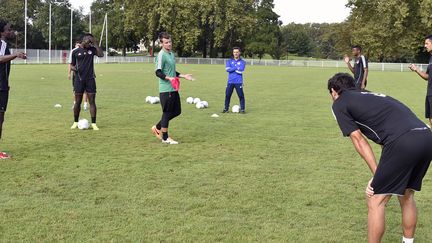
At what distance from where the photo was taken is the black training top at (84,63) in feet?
35.3

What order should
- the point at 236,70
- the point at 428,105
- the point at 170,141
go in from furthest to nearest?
the point at 236,70
the point at 428,105
the point at 170,141

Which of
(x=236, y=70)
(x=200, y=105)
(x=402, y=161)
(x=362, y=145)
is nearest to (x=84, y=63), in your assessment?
(x=236, y=70)

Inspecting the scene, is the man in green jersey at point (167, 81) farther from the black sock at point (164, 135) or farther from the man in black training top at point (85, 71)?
the man in black training top at point (85, 71)

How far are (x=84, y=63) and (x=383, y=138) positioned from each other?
8248 millimetres

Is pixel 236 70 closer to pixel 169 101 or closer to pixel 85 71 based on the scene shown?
pixel 85 71

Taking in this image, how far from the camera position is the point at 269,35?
296 feet

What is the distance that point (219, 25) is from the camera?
72.8 meters

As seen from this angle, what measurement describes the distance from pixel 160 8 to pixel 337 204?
222 ft

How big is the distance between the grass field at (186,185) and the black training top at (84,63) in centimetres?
126

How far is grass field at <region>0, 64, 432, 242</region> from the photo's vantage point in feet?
15.7

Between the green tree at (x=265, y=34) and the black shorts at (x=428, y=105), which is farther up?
the green tree at (x=265, y=34)

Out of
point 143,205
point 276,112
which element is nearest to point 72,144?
point 143,205

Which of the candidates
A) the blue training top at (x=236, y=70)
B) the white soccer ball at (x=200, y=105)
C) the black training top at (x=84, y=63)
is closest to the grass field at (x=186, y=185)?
the black training top at (x=84, y=63)

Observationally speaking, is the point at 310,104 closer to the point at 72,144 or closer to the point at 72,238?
the point at 72,144
